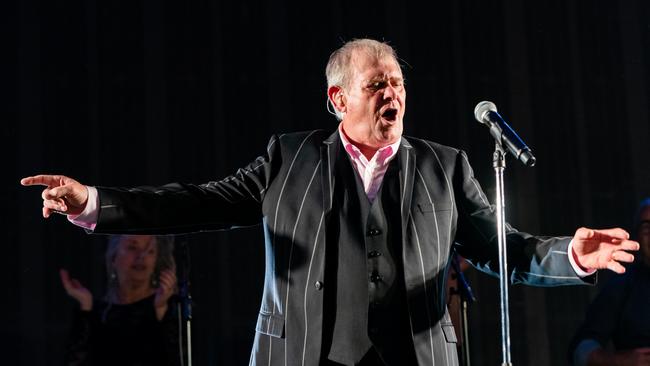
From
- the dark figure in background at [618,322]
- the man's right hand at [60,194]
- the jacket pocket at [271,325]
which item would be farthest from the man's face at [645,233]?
the man's right hand at [60,194]

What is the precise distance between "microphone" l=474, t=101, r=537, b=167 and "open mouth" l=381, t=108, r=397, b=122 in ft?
0.82

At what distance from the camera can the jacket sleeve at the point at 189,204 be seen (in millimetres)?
2041

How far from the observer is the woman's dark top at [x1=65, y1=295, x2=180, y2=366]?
4.01m

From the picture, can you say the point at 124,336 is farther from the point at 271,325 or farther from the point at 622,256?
the point at 622,256

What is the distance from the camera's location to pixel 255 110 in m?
5.04

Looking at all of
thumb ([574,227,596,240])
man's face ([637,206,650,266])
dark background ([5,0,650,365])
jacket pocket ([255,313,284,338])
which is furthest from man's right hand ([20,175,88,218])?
man's face ([637,206,650,266])

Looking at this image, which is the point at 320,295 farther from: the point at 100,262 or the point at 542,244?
the point at 100,262

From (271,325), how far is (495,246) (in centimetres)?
63

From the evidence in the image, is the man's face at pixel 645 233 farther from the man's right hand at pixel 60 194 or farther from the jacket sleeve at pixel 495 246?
the man's right hand at pixel 60 194

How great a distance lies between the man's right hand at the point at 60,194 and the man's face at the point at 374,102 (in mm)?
746

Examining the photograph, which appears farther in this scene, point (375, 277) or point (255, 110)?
point (255, 110)

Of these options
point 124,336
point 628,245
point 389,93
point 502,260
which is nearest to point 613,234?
point 628,245

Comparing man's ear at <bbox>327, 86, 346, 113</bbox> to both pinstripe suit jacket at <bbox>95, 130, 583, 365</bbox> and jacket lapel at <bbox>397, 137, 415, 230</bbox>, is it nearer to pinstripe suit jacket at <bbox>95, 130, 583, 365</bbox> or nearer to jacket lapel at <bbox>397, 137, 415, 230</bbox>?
pinstripe suit jacket at <bbox>95, 130, 583, 365</bbox>

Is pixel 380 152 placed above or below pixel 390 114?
below
